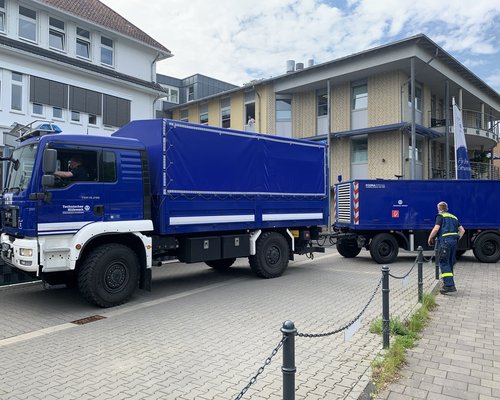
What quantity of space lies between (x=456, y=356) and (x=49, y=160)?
6.03 metres

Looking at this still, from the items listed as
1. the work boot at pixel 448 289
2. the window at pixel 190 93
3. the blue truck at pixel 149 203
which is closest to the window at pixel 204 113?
the window at pixel 190 93

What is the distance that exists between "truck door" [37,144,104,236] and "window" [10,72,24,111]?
11845 mm

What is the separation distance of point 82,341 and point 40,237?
1919 mm

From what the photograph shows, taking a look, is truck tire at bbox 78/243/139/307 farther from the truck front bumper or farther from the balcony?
the balcony

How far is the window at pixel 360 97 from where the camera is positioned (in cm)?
2184

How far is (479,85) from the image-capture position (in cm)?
2561

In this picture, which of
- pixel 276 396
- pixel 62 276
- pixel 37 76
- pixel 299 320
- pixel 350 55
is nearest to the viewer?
pixel 276 396

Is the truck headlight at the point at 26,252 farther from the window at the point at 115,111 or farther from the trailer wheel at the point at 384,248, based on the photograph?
the window at the point at 115,111

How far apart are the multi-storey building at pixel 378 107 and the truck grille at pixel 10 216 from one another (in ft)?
48.3

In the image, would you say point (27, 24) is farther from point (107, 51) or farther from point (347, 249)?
point (347, 249)

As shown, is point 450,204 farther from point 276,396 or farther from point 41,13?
point 41,13

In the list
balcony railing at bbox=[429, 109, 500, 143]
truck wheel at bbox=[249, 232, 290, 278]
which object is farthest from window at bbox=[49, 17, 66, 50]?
balcony railing at bbox=[429, 109, 500, 143]

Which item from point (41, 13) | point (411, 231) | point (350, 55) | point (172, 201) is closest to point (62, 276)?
point (172, 201)

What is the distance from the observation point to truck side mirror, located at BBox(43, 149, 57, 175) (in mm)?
6297
